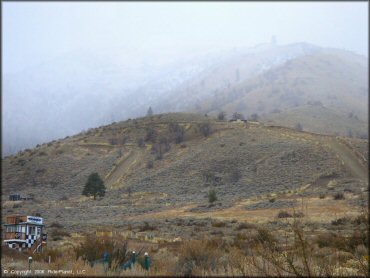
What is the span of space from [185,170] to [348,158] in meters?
23.9

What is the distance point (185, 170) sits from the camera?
66.4 meters

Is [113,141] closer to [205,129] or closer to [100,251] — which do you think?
[205,129]

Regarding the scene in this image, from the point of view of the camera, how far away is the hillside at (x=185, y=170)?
44.4m

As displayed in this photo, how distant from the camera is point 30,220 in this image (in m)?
16.6

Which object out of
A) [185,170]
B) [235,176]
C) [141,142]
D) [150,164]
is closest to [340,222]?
[235,176]

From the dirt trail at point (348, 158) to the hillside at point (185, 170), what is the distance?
0.53 feet

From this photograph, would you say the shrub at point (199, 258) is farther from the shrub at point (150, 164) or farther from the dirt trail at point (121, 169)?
the shrub at point (150, 164)

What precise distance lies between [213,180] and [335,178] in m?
17.0

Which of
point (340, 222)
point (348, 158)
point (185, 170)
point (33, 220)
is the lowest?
point (340, 222)

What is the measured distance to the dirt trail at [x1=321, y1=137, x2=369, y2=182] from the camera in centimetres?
5597

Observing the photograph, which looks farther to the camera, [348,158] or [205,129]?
[205,129]

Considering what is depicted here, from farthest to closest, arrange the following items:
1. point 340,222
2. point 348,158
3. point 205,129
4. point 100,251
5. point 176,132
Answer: point 176,132 < point 205,129 < point 348,158 < point 340,222 < point 100,251

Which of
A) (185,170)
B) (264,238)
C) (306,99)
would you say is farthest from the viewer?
(306,99)

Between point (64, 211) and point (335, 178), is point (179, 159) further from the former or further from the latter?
point (64, 211)
